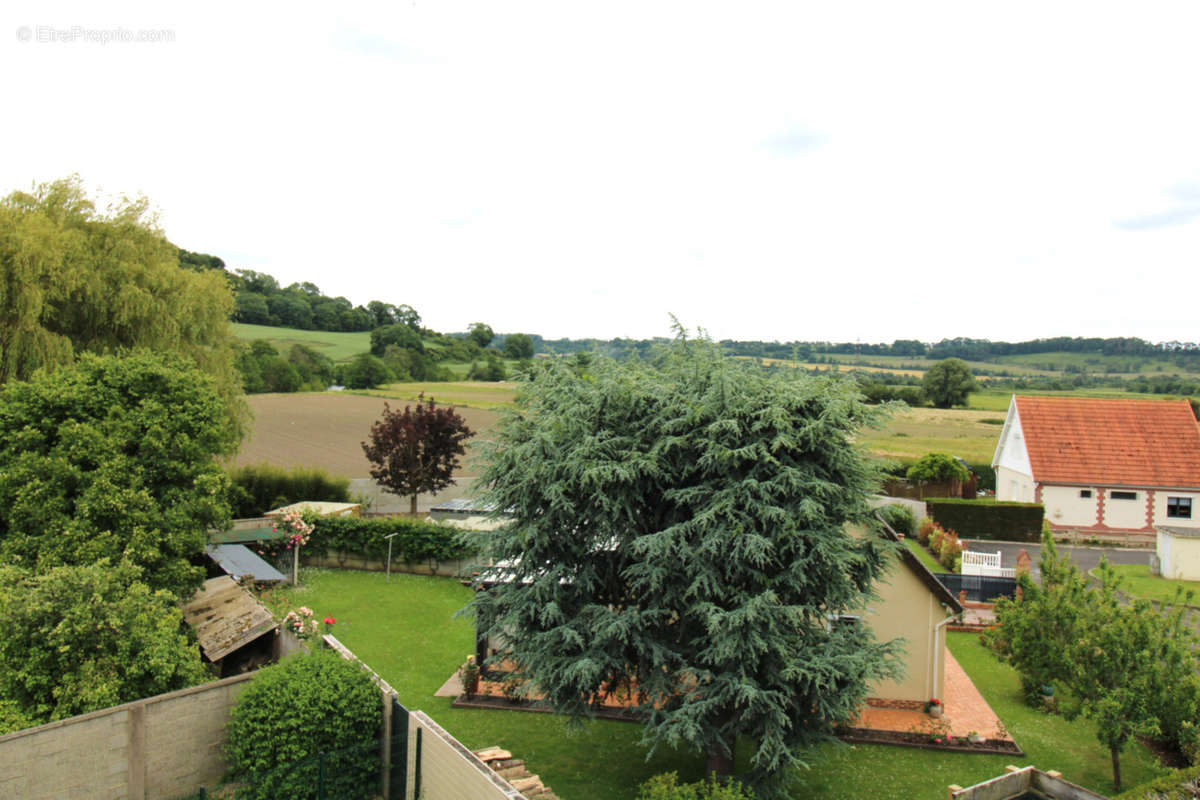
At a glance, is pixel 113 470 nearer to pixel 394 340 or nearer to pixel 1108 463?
pixel 1108 463

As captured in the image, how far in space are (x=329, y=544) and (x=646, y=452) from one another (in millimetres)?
16588

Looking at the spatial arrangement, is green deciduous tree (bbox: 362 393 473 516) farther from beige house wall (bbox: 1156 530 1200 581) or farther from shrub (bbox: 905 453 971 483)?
beige house wall (bbox: 1156 530 1200 581)

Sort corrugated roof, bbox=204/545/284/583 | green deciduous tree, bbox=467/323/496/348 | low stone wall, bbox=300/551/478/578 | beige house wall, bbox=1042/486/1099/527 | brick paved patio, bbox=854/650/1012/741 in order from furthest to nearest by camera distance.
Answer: green deciduous tree, bbox=467/323/496/348 → beige house wall, bbox=1042/486/1099/527 → low stone wall, bbox=300/551/478/578 → corrugated roof, bbox=204/545/284/583 → brick paved patio, bbox=854/650/1012/741

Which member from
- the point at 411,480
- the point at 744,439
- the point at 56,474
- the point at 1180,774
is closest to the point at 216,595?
the point at 56,474

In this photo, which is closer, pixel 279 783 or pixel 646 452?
pixel 279 783

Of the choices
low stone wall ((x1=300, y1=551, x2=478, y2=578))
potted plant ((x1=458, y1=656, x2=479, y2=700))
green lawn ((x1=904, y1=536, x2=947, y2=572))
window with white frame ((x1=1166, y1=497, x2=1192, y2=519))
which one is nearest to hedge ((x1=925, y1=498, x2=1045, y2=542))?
green lawn ((x1=904, y1=536, x2=947, y2=572))

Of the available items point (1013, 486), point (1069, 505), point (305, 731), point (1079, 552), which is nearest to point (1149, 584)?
point (1079, 552)

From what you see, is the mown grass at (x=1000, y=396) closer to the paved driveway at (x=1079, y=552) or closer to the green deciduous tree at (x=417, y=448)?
the paved driveway at (x=1079, y=552)

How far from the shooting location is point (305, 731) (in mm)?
10188

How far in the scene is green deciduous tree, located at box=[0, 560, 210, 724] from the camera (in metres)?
10.8

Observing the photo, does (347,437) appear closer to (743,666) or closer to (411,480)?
(411,480)

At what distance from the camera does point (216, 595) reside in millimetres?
16859

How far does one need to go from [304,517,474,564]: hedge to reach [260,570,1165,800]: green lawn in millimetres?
4757

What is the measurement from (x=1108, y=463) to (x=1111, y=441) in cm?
141
